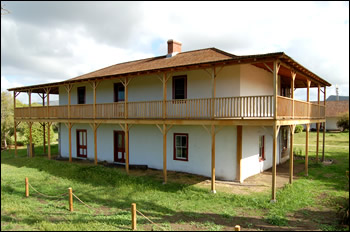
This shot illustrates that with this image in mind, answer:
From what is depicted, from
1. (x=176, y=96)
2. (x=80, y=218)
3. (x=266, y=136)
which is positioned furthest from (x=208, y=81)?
(x=80, y=218)

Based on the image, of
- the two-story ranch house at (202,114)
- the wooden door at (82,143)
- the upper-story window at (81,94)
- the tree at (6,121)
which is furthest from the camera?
the tree at (6,121)

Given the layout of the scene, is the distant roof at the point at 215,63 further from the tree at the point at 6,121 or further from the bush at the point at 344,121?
the bush at the point at 344,121

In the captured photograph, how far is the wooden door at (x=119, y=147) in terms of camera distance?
17.6m

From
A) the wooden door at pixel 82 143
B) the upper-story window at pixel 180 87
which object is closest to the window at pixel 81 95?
the wooden door at pixel 82 143

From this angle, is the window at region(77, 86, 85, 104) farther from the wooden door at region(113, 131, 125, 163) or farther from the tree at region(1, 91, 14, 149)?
the tree at region(1, 91, 14, 149)

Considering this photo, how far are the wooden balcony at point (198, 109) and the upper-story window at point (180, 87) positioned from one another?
68cm

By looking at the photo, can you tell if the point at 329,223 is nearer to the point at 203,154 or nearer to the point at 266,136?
the point at 203,154

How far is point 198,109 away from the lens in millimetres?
13227

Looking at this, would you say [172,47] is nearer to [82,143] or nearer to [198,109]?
[198,109]

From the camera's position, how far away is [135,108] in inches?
584

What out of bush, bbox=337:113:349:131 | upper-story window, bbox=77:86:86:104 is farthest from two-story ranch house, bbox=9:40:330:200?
bush, bbox=337:113:349:131

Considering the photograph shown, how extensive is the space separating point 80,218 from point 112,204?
1.71 meters

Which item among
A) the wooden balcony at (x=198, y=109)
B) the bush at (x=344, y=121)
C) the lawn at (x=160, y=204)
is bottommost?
the lawn at (x=160, y=204)

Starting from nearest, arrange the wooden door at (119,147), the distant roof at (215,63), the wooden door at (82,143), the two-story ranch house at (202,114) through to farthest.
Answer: the distant roof at (215,63)
the two-story ranch house at (202,114)
the wooden door at (119,147)
the wooden door at (82,143)
